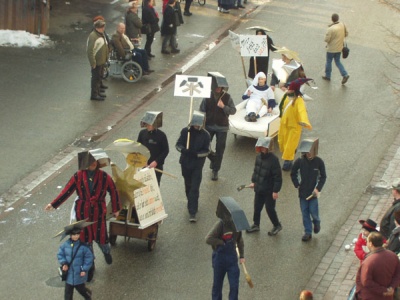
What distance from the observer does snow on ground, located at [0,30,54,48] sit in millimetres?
22078

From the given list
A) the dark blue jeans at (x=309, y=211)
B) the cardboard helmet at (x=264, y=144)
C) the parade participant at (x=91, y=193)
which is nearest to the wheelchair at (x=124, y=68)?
the cardboard helmet at (x=264, y=144)

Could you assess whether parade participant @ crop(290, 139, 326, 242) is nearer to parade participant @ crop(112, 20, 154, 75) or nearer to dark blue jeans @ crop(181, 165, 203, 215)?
dark blue jeans @ crop(181, 165, 203, 215)

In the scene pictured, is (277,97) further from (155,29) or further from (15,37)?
(15,37)

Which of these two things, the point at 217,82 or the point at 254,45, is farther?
the point at 254,45

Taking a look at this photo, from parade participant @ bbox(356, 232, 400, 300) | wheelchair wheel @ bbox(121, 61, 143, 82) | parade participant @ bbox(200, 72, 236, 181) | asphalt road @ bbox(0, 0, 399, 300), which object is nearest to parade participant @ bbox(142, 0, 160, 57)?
asphalt road @ bbox(0, 0, 399, 300)

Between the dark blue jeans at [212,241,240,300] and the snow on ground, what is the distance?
1189cm

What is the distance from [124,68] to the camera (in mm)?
20562

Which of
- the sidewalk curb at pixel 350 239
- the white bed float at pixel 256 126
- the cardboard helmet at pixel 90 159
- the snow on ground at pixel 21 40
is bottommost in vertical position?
the snow on ground at pixel 21 40

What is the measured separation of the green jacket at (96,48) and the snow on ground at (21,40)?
3725mm

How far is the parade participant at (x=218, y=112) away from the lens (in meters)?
15.7

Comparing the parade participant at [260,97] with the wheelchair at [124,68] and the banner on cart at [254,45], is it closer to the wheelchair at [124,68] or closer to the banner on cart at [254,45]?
the banner on cart at [254,45]

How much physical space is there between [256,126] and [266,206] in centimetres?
371

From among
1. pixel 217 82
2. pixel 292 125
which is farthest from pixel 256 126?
pixel 217 82

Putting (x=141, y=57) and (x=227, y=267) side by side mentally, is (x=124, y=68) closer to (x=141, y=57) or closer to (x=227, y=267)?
(x=141, y=57)
